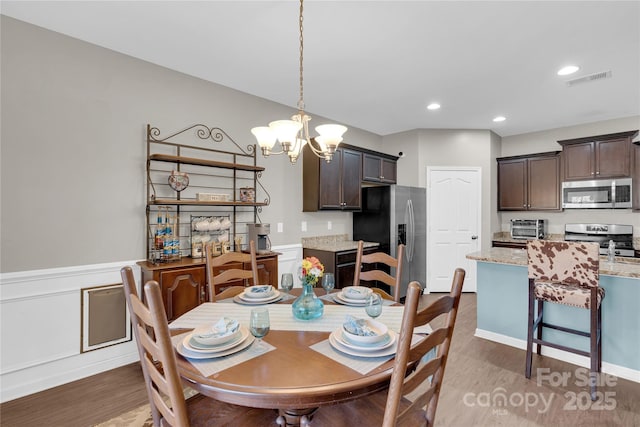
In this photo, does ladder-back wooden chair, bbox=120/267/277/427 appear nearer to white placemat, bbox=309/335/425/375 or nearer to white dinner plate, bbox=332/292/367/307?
white placemat, bbox=309/335/425/375

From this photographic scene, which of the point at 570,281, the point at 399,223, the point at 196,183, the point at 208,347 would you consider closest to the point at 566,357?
the point at 570,281

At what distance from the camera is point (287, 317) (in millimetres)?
1602

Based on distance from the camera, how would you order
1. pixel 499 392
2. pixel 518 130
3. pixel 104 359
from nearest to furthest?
pixel 499 392 < pixel 104 359 < pixel 518 130

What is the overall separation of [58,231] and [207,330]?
187 cm

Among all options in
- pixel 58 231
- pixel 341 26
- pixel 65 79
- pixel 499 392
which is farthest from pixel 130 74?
pixel 499 392

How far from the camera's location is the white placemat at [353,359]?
3.58 ft

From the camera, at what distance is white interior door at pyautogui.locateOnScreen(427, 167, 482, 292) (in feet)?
16.3

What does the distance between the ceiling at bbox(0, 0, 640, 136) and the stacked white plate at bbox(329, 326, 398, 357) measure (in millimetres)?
2066

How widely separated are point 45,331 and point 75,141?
1472mm

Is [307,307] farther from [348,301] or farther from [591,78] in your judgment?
[591,78]

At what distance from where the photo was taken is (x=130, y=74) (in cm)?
269

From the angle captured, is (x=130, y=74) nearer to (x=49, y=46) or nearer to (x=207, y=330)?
(x=49, y=46)

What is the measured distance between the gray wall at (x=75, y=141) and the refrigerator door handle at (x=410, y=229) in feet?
9.99

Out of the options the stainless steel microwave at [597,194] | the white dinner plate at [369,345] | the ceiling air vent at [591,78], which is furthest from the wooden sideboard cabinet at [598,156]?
the white dinner plate at [369,345]
